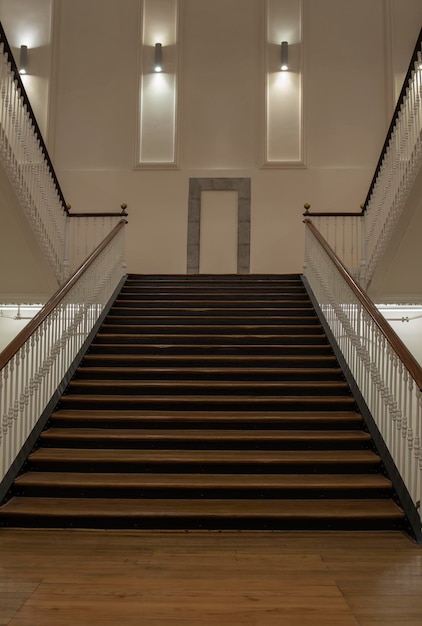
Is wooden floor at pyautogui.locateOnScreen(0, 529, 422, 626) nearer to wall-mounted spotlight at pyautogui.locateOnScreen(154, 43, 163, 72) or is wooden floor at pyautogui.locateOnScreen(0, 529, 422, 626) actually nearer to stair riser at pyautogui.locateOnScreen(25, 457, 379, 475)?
stair riser at pyautogui.locateOnScreen(25, 457, 379, 475)

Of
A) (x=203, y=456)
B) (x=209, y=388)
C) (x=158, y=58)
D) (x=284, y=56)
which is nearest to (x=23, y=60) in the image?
(x=158, y=58)

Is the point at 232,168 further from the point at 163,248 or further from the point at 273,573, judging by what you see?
the point at 273,573

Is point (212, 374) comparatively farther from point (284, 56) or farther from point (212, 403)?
point (284, 56)

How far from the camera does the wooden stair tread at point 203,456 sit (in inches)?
159

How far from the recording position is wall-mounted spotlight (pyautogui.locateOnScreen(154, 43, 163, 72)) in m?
10.9

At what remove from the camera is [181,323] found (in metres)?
6.49

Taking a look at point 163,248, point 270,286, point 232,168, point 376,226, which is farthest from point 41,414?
point 232,168

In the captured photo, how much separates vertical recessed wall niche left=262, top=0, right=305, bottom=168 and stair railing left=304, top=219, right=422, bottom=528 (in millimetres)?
4672

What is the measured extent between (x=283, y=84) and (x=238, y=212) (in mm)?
2725

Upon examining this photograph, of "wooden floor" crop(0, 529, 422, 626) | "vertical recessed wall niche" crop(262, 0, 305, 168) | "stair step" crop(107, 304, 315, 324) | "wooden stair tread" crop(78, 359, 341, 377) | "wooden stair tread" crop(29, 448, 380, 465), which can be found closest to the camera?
"wooden floor" crop(0, 529, 422, 626)

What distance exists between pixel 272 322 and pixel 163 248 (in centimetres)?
471

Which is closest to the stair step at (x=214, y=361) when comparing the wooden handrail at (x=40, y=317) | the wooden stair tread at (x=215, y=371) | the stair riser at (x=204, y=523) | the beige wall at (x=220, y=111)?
the wooden stair tread at (x=215, y=371)

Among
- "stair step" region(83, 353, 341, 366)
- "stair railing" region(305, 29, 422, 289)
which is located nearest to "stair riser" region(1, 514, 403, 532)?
"stair step" region(83, 353, 341, 366)

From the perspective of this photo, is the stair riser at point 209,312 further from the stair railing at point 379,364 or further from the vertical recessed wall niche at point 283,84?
the vertical recessed wall niche at point 283,84
